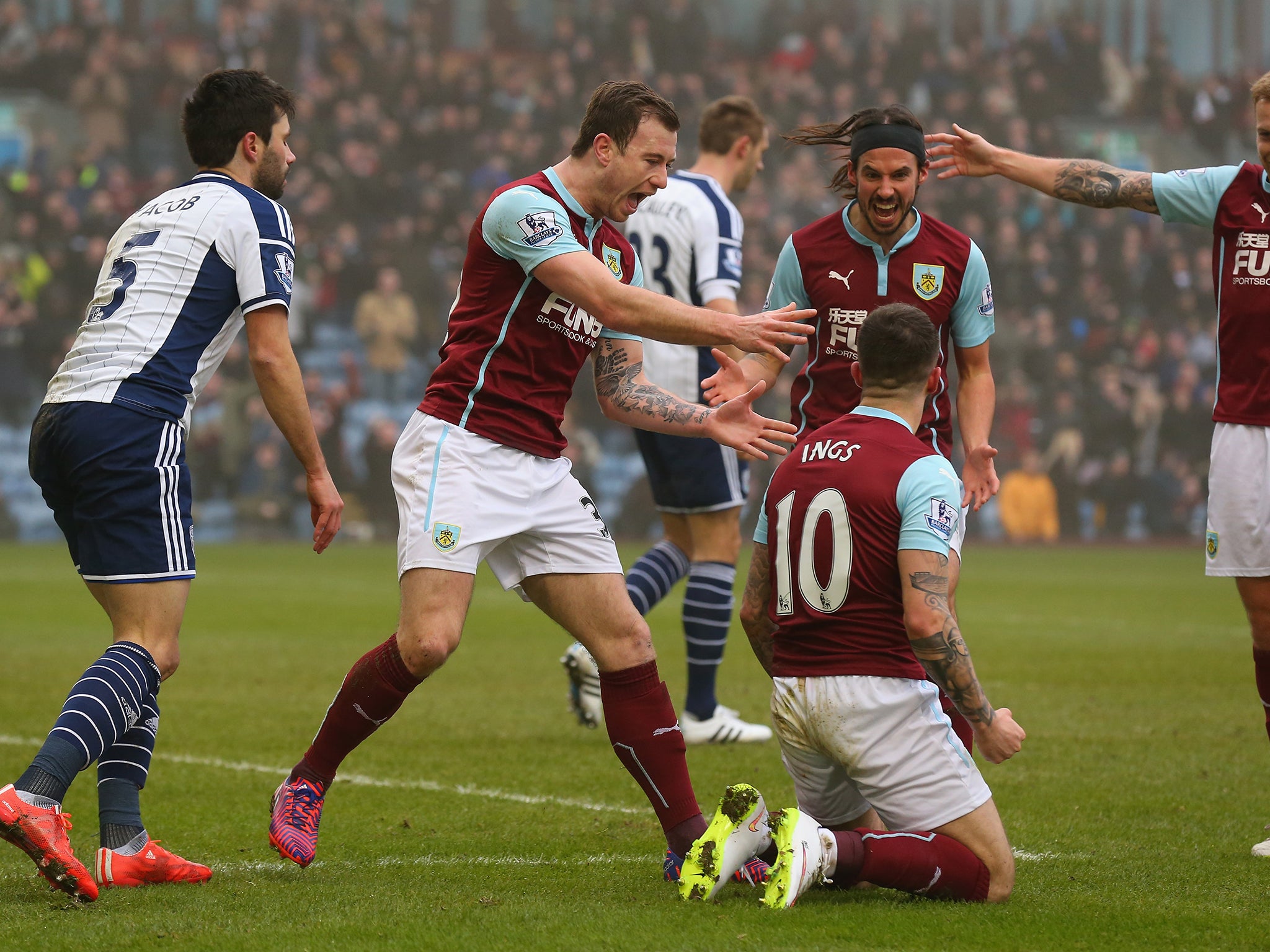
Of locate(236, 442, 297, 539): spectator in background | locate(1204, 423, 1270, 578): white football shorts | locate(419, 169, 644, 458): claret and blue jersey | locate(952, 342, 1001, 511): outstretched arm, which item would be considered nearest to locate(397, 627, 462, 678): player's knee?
locate(419, 169, 644, 458): claret and blue jersey

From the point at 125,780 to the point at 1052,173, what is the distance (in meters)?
3.51

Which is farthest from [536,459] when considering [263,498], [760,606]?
[263,498]

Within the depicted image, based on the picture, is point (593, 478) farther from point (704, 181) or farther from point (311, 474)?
point (311, 474)

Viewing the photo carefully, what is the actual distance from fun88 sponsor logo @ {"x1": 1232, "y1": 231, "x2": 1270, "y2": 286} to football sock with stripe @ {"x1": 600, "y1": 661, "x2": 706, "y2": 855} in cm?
229

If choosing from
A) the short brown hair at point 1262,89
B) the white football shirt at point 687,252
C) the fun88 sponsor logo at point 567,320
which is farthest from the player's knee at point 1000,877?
the white football shirt at point 687,252

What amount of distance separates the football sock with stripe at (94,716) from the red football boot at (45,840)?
83 millimetres

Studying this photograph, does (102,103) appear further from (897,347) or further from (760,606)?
(897,347)

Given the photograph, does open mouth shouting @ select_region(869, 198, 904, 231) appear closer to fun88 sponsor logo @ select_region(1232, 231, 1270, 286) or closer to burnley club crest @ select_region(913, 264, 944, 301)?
burnley club crest @ select_region(913, 264, 944, 301)

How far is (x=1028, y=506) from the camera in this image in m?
23.0

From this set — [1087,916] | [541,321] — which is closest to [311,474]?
[541,321]

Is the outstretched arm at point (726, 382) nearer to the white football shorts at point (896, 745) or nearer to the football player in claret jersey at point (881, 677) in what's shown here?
the football player in claret jersey at point (881, 677)

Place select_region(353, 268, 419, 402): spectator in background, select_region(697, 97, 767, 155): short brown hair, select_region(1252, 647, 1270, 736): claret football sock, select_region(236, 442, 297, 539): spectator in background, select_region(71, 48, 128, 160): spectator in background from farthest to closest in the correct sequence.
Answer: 1. select_region(71, 48, 128, 160): spectator in background
2. select_region(353, 268, 419, 402): spectator in background
3. select_region(236, 442, 297, 539): spectator in background
4. select_region(697, 97, 767, 155): short brown hair
5. select_region(1252, 647, 1270, 736): claret football sock

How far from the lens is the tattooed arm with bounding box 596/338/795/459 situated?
13.5ft

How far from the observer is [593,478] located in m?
22.0
